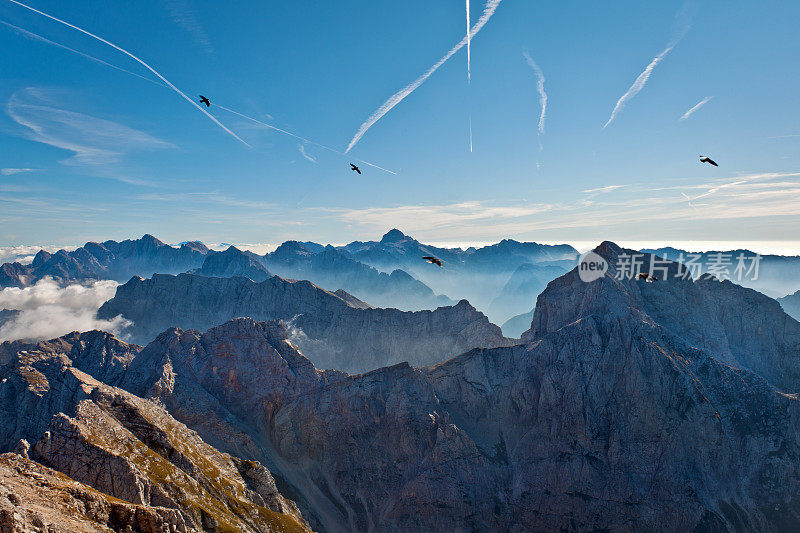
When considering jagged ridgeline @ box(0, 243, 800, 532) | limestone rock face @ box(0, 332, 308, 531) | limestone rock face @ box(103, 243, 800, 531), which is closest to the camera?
limestone rock face @ box(0, 332, 308, 531)

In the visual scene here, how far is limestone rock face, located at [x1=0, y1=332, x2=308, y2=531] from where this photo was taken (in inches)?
2879

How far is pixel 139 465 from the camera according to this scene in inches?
3295

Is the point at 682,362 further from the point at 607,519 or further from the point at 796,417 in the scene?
the point at 607,519

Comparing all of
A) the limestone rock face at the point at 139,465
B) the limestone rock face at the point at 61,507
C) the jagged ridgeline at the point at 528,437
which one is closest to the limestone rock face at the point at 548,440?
the jagged ridgeline at the point at 528,437

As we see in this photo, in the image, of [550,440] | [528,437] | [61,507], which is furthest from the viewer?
[528,437]

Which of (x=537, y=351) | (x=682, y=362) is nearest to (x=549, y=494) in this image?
(x=537, y=351)

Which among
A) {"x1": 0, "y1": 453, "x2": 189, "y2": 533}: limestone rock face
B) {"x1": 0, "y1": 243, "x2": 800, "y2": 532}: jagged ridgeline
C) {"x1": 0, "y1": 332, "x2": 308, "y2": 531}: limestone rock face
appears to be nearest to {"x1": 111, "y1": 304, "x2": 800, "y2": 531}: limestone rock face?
{"x1": 0, "y1": 243, "x2": 800, "y2": 532}: jagged ridgeline

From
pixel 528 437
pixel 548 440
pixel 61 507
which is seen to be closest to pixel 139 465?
pixel 61 507

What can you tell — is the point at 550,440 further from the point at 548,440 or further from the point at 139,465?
the point at 139,465

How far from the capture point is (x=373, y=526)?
539 ft

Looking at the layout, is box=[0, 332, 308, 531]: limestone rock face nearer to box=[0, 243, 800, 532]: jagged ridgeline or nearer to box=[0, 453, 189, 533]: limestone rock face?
box=[0, 453, 189, 533]: limestone rock face

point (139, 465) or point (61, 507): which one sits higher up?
point (61, 507)

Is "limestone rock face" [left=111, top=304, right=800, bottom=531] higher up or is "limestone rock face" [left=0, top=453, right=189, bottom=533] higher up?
"limestone rock face" [left=0, top=453, right=189, bottom=533]

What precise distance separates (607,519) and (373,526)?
9139 cm
